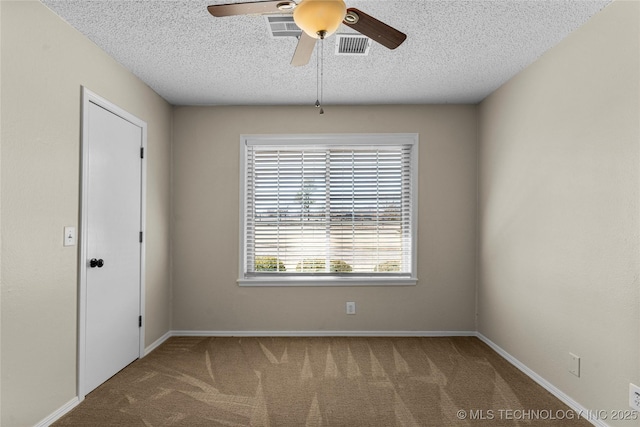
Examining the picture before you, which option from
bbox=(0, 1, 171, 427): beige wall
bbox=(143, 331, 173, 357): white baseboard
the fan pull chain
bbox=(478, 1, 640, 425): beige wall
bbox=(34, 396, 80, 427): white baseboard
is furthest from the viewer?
bbox=(143, 331, 173, 357): white baseboard

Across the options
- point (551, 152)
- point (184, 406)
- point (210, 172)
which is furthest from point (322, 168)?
point (184, 406)

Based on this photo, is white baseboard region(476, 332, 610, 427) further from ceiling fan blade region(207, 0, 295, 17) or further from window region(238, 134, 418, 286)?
ceiling fan blade region(207, 0, 295, 17)

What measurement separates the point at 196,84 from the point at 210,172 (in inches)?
37.9

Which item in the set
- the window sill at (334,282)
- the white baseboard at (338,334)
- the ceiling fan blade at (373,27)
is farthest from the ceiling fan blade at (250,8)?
the white baseboard at (338,334)

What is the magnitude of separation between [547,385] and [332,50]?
2.92m

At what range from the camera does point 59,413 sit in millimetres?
2375

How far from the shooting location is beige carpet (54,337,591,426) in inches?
94.0

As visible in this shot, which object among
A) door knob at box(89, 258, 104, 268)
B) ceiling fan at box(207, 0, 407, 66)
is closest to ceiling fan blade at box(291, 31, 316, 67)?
ceiling fan at box(207, 0, 407, 66)

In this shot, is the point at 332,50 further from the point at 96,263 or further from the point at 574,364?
the point at 574,364

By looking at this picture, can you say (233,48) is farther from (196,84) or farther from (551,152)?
(551,152)

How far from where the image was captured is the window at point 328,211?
4129 millimetres

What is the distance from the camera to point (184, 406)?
2.54 meters

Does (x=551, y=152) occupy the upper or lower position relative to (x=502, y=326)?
upper

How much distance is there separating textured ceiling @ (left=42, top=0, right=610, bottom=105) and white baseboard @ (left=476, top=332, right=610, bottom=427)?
8.01 ft
